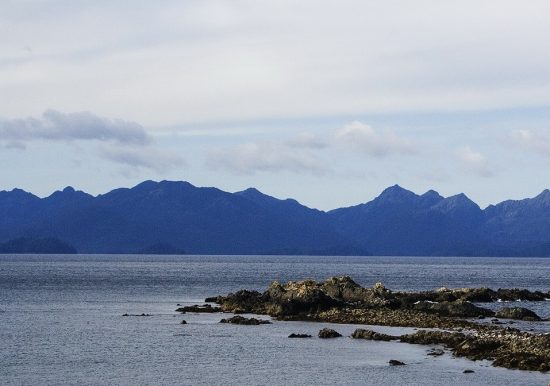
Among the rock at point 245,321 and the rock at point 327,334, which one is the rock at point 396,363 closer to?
the rock at point 327,334

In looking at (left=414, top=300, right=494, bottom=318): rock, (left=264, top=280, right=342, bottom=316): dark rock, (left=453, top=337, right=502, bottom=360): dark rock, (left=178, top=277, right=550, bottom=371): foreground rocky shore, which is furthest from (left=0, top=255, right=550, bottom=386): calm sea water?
(left=414, top=300, right=494, bottom=318): rock

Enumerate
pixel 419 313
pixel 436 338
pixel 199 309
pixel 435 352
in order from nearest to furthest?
pixel 435 352 < pixel 436 338 < pixel 419 313 < pixel 199 309

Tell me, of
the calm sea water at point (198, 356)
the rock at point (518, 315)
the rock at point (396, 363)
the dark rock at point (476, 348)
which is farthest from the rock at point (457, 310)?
the rock at point (396, 363)

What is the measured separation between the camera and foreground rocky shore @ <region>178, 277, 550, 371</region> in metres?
66.8

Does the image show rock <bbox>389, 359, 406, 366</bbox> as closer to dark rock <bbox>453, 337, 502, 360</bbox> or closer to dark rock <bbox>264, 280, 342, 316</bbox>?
dark rock <bbox>453, 337, 502, 360</bbox>

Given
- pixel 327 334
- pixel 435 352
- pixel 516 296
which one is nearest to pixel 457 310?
pixel 327 334

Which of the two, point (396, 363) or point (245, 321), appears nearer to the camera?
point (396, 363)

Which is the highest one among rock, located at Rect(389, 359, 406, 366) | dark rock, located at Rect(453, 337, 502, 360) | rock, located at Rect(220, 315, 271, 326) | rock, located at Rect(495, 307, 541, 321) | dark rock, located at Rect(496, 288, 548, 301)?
dark rock, located at Rect(496, 288, 548, 301)

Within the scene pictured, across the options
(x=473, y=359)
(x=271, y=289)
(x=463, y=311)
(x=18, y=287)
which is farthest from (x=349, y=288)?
(x=18, y=287)

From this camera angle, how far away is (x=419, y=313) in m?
97.8

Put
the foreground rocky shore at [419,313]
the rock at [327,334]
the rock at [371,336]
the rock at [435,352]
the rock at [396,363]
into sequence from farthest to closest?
the rock at [327,334] < the rock at [371,336] < the rock at [435,352] < the foreground rocky shore at [419,313] < the rock at [396,363]

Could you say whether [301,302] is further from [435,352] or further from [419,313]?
[435,352]

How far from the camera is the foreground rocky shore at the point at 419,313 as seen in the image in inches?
2628

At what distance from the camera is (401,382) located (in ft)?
189
